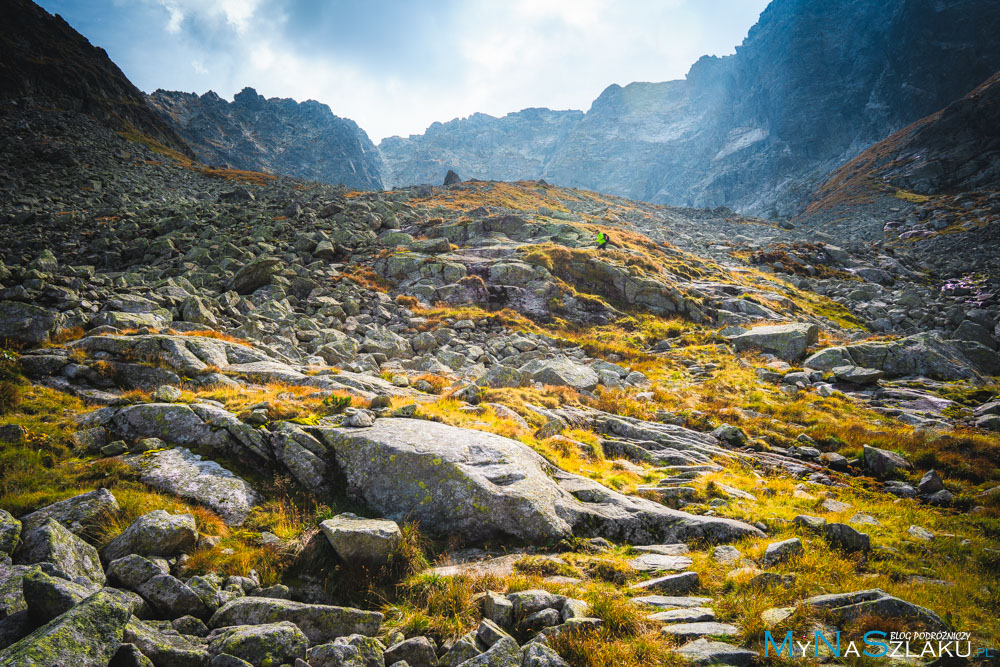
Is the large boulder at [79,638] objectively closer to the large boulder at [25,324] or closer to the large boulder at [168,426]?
the large boulder at [168,426]

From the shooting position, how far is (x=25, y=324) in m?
11.4

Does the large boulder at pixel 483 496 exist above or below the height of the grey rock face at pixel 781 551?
above

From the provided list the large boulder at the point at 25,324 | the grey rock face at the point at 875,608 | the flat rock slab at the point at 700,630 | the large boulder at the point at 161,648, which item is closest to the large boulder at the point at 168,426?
the large boulder at the point at 161,648

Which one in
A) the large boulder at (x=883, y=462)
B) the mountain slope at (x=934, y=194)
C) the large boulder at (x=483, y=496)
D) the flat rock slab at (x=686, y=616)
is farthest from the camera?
the mountain slope at (x=934, y=194)

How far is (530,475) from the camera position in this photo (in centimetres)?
874

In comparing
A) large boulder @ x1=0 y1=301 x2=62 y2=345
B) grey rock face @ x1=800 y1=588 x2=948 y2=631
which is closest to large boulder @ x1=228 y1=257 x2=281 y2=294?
large boulder @ x1=0 y1=301 x2=62 y2=345

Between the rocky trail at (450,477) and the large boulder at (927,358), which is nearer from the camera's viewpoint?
the rocky trail at (450,477)

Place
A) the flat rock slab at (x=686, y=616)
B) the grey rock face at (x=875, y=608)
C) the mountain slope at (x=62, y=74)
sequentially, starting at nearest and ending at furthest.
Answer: the grey rock face at (x=875, y=608), the flat rock slab at (x=686, y=616), the mountain slope at (x=62, y=74)

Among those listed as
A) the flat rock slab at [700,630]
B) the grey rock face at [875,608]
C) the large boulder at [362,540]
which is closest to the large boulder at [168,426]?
the large boulder at [362,540]

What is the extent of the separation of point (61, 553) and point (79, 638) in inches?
75.4

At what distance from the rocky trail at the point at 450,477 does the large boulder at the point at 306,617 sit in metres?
0.03

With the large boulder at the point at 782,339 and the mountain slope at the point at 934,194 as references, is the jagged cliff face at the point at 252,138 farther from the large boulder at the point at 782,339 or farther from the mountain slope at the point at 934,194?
the mountain slope at the point at 934,194

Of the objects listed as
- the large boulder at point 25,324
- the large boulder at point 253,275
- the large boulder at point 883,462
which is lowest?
the large boulder at point 883,462

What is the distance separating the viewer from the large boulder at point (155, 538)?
5.34 m
